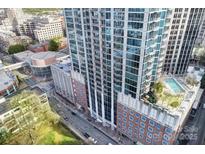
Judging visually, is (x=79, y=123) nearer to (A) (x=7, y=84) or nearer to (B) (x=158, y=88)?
(B) (x=158, y=88)

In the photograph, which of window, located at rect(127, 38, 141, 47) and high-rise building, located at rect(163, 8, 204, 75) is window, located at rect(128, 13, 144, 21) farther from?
high-rise building, located at rect(163, 8, 204, 75)

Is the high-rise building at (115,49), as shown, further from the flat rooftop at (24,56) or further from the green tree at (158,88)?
the flat rooftop at (24,56)

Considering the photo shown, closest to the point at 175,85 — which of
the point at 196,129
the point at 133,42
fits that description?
Result: the point at 196,129

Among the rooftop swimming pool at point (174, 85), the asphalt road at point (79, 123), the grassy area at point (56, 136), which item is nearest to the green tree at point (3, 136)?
the grassy area at point (56, 136)

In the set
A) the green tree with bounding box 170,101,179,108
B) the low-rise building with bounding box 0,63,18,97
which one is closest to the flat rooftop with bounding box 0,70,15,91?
the low-rise building with bounding box 0,63,18,97

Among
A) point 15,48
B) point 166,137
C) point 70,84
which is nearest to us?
point 166,137

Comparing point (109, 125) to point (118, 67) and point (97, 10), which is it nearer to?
point (118, 67)
